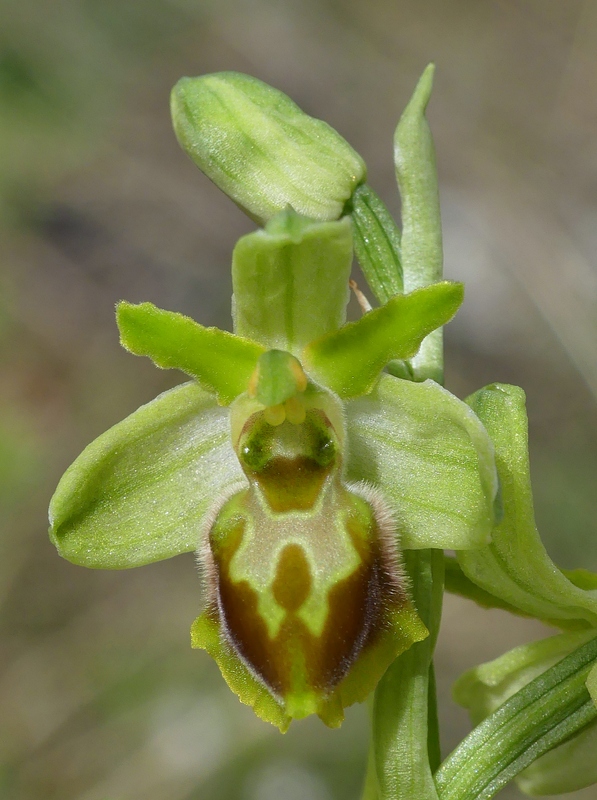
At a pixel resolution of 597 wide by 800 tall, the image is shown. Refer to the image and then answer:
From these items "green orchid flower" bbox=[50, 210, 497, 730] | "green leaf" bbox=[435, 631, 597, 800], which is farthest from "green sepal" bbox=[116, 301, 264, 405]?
"green leaf" bbox=[435, 631, 597, 800]

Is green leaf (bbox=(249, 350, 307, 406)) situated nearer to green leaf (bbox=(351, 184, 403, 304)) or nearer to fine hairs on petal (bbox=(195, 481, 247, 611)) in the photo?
fine hairs on petal (bbox=(195, 481, 247, 611))

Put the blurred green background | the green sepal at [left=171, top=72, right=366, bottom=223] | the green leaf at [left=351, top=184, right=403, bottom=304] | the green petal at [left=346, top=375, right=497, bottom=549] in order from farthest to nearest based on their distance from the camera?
the blurred green background → the green leaf at [left=351, top=184, right=403, bottom=304] → the green sepal at [left=171, top=72, right=366, bottom=223] → the green petal at [left=346, top=375, right=497, bottom=549]

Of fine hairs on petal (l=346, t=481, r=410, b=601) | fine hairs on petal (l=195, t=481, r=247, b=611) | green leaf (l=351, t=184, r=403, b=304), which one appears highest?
green leaf (l=351, t=184, r=403, b=304)

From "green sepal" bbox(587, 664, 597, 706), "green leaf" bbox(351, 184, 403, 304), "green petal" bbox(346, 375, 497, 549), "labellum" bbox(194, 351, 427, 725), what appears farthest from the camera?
"green leaf" bbox(351, 184, 403, 304)

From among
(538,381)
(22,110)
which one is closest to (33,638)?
(538,381)

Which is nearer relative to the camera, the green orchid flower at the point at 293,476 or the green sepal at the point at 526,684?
the green orchid flower at the point at 293,476

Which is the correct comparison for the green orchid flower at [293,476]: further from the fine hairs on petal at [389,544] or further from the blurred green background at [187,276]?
the blurred green background at [187,276]

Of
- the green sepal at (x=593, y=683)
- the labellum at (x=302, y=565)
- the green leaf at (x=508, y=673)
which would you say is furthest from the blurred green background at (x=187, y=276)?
the labellum at (x=302, y=565)
